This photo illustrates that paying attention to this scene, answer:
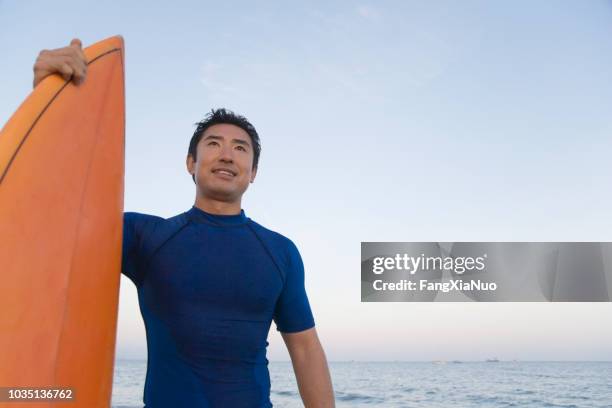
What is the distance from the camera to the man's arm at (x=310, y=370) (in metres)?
2.08

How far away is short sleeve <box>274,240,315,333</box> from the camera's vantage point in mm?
2053

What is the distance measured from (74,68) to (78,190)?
39cm

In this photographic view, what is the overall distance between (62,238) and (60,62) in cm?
56

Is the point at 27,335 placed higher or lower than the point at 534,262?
lower

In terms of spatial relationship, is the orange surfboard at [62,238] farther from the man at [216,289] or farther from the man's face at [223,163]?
the man's face at [223,163]

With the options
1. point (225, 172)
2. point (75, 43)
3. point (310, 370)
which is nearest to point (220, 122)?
point (225, 172)

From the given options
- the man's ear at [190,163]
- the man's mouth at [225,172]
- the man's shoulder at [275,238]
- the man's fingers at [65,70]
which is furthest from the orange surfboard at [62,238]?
the man's shoulder at [275,238]

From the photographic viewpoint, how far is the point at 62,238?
1676 millimetres

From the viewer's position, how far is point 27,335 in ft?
4.86

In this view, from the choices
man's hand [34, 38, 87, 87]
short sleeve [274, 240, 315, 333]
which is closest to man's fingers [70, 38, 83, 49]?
man's hand [34, 38, 87, 87]

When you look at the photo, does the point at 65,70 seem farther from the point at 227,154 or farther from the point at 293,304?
the point at 293,304

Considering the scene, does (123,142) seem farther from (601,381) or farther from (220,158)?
(601,381)

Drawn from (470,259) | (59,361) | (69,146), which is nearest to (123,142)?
(69,146)

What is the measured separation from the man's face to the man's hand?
50 cm
